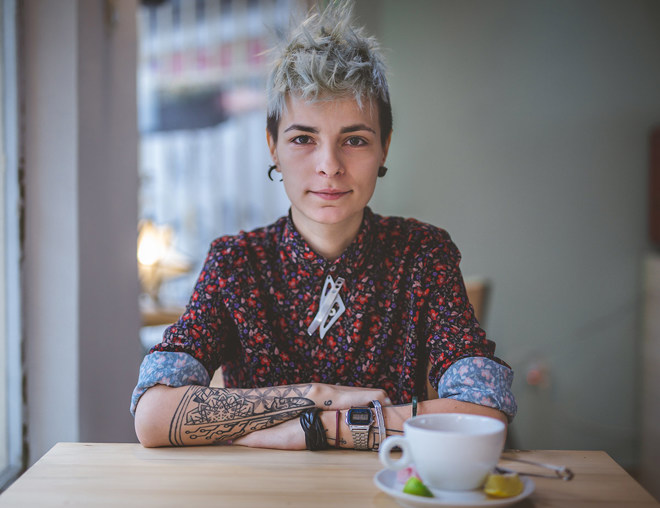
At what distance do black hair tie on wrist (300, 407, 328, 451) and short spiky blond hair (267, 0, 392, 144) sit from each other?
60 centimetres

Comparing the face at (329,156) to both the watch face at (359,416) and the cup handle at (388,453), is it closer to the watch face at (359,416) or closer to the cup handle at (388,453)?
the watch face at (359,416)

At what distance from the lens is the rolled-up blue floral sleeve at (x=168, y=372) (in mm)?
1092

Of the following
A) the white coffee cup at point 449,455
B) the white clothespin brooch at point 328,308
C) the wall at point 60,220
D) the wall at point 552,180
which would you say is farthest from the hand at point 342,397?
the wall at point 552,180

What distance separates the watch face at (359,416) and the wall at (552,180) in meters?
2.17

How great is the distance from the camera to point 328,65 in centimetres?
122

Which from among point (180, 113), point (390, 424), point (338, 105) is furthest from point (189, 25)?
point (390, 424)

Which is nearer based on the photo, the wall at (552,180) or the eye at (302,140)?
the eye at (302,140)

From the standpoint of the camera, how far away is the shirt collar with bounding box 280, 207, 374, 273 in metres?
1.30

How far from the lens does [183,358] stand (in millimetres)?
1146

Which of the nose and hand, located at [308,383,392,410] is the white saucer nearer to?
hand, located at [308,383,392,410]

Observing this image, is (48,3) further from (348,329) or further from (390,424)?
(390,424)

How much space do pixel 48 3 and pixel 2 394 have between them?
1.03 m

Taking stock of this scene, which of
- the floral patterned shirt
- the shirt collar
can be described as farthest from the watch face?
the shirt collar

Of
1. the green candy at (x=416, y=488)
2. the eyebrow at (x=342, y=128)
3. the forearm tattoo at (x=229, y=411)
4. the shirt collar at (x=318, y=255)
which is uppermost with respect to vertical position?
the eyebrow at (x=342, y=128)
